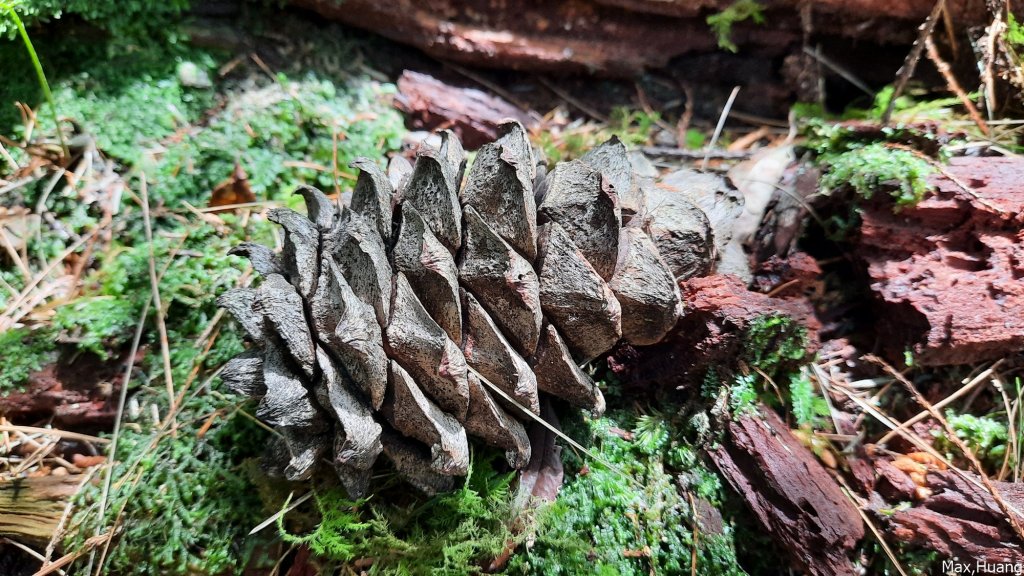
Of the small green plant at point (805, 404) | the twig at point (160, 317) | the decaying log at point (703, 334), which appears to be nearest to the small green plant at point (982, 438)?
the small green plant at point (805, 404)

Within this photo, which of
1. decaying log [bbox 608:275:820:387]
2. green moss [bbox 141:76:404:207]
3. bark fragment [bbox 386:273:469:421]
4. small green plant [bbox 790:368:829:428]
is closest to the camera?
bark fragment [bbox 386:273:469:421]

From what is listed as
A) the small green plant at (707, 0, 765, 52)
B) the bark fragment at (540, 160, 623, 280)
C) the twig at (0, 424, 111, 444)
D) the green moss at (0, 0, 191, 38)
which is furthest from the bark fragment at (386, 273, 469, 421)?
the small green plant at (707, 0, 765, 52)

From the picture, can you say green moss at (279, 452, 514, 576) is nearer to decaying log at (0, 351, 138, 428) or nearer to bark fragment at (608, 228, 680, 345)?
bark fragment at (608, 228, 680, 345)

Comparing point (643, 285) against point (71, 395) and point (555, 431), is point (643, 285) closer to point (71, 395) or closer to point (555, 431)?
point (555, 431)

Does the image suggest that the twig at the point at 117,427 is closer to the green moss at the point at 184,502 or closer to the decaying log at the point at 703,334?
the green moss at the point at 184,502

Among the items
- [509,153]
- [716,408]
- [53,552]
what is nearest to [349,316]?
[509,153]

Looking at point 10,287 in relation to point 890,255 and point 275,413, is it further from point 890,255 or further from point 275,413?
point 890,255
